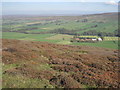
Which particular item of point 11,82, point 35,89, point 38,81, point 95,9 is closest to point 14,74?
point 11,82

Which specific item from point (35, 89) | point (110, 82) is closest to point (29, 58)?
point (35, 89)

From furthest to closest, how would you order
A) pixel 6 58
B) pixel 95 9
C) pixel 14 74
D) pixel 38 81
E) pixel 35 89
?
pixel 95 9, pixel 6 58, pixel 14 74, pixel 38 81, pixel 35 89

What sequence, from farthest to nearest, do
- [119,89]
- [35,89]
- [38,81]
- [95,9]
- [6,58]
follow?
[95,9] < [6,58] < [38,81] < [119,89] < [35,89]

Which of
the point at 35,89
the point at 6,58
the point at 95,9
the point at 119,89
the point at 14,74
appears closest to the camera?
the point at 35,89

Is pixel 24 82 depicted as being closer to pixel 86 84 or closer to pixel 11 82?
pixel 11 82

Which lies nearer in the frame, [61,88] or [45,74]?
[61,88]

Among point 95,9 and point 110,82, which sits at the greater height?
point 95,9

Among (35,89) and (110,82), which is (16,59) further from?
(110,82)

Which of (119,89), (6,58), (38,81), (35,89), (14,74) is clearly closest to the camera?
(35,89)

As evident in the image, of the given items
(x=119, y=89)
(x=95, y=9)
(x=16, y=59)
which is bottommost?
(x=119, y=89)
